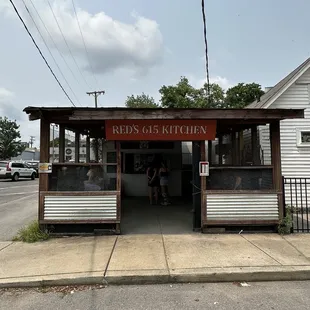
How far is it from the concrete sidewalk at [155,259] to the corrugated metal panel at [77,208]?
511 millimetres

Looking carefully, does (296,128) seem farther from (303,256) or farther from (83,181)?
(83,181)

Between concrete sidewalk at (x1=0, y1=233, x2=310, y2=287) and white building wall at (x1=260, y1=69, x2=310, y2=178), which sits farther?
white building wall at (x1=260, y1=69, x2=310, y2=178)

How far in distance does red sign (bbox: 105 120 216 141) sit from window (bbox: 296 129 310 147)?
4.90m

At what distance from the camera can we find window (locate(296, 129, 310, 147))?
10.4 meters

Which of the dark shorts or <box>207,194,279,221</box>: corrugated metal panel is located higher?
the dark shorts

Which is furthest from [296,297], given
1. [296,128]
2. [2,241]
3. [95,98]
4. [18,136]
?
[18,136]

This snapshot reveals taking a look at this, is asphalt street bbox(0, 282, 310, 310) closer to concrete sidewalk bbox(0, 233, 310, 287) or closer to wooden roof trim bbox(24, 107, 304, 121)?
concrete sidewalk bbox(0, 233, 310, 287)

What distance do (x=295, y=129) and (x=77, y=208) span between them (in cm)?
783

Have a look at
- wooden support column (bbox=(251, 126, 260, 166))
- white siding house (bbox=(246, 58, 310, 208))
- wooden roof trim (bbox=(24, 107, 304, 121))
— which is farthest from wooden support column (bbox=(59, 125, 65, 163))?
white siding house (bbox=(246, 58, 310, 208))

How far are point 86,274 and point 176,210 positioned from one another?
577cm

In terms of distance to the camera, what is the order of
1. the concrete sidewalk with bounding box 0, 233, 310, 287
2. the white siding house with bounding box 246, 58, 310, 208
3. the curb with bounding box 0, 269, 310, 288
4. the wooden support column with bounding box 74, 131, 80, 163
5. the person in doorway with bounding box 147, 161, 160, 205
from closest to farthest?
the curb with bounding box 0, 269, 310, 288 → the concrete sidewalk with bounding box 0, 233, 310, 287 → the wooden support column with bounding box 74, 131, 80, 163 → the white siding house with bounding box 246, 58, 310, 208 → the person in doorway with bounding box 147, 161, 160, 205

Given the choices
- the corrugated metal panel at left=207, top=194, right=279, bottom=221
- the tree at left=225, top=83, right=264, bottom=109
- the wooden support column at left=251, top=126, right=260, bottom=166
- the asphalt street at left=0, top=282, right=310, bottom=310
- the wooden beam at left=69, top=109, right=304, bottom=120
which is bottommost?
the asphalt street at left=0, top=282, right=310, bottom=310

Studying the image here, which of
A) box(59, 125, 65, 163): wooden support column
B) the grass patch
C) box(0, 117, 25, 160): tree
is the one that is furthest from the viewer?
box(0, 117, 25, 160): tree

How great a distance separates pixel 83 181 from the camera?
714cm
